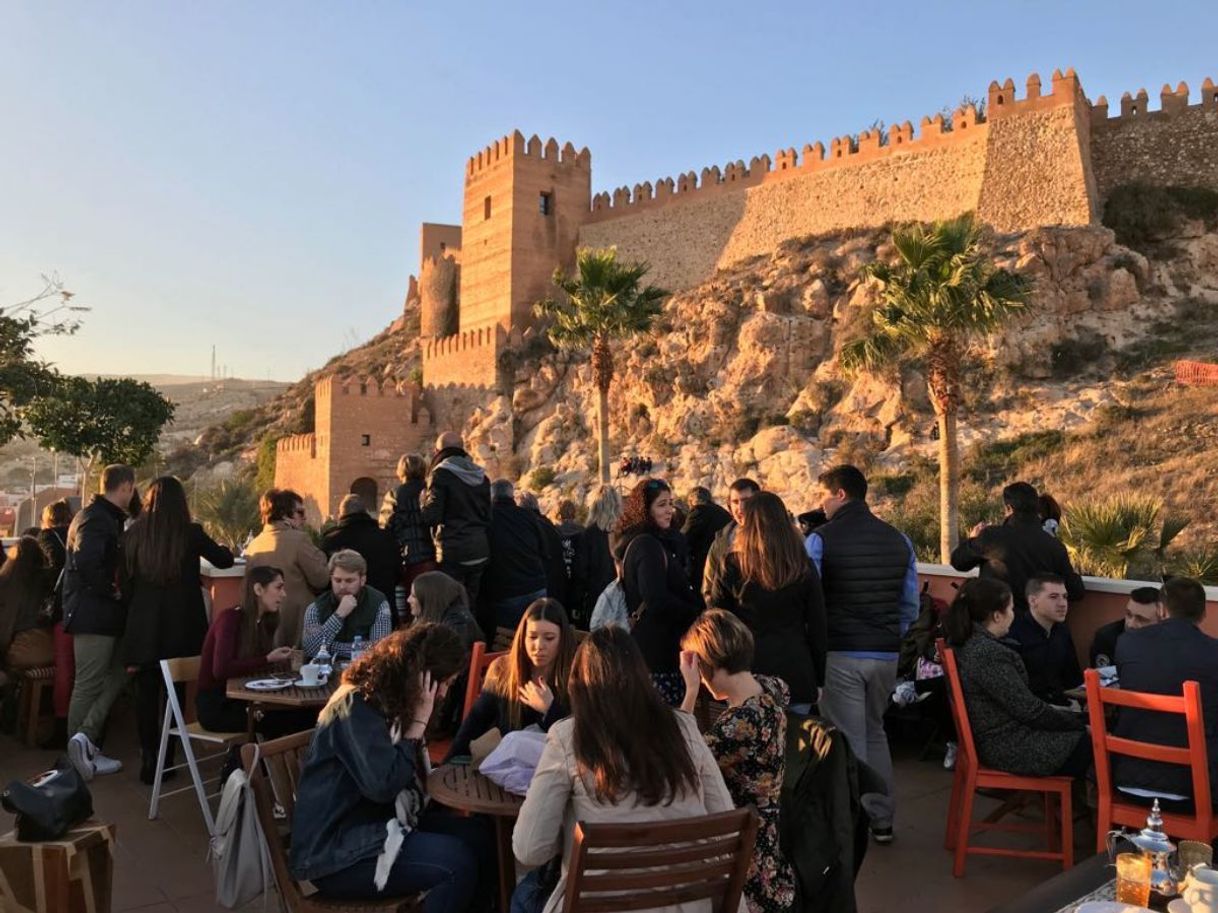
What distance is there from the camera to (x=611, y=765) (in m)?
2.53

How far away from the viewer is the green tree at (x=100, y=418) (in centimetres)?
1181

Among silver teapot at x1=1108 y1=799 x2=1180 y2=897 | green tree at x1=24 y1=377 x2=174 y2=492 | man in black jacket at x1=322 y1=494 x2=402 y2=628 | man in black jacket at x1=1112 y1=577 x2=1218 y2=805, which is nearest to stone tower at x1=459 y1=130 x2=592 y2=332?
green tree at x1=24 y1=377 x2=174 y2=492

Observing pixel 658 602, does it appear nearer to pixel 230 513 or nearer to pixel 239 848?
pixel 239 848

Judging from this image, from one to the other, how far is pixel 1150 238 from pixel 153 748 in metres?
27.5

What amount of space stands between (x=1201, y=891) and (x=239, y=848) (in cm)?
281

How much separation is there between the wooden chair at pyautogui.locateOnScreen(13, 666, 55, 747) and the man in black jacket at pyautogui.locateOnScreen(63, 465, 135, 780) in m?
0.70

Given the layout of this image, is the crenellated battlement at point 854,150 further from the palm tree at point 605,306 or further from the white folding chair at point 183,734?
the white folding chair at point 183,734

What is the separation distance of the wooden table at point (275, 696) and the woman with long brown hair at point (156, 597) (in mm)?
803

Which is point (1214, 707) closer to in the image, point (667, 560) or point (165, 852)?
point (667, 560)

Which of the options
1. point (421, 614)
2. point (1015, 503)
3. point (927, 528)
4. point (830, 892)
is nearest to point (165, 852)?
point (421, 614)

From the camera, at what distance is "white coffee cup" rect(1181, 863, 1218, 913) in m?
2.28

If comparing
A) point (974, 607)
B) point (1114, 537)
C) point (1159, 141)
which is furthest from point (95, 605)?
point (1159, 141)

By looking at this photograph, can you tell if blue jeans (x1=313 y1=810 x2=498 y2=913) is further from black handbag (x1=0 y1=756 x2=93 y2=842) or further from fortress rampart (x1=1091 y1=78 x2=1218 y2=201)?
fortress rampart (x1=1091 y1=78 x2=1218 y2=201)

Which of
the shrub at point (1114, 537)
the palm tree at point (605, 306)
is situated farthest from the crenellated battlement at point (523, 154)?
the shrub at point (1114, 537)
